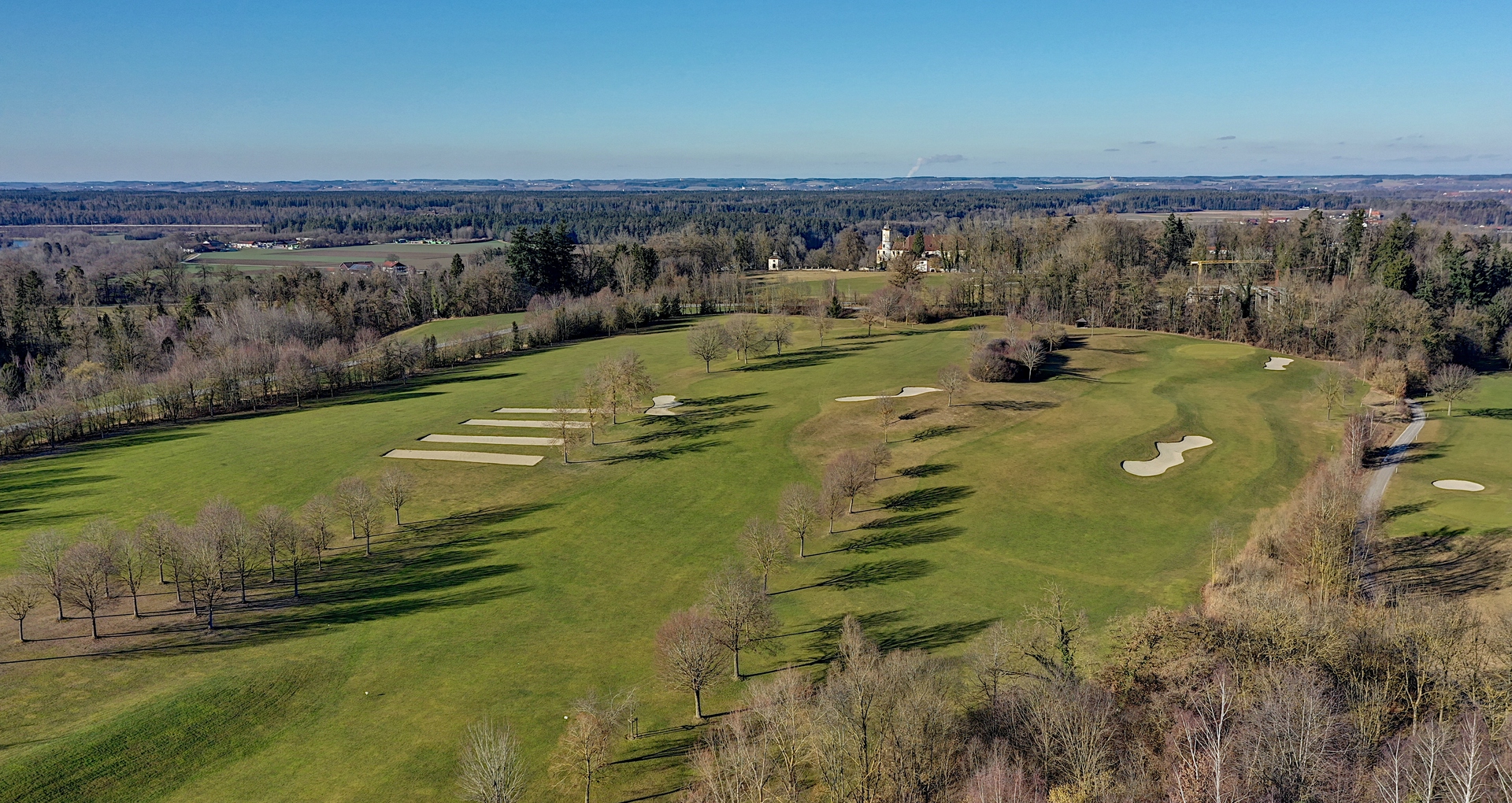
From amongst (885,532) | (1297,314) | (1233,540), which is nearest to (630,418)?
(885,532)

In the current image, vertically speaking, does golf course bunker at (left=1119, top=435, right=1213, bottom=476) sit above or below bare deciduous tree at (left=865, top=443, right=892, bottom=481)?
below

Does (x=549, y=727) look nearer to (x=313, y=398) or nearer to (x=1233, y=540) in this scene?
(x=1233, y=540)

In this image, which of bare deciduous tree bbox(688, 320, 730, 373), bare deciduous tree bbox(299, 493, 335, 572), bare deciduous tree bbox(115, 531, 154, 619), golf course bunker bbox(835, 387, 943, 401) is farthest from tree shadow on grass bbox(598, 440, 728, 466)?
bare deciduous tree bbox(115, 531, 154, 619)

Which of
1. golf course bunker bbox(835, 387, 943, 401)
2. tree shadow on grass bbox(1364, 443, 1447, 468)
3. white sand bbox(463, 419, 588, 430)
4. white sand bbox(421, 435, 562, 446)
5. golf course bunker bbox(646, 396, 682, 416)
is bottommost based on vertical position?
tree shadow on grass bbox(1364, 443, 1447, 468)

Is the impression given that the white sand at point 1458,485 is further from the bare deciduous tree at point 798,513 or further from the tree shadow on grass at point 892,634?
the bare deciduous tree at point 798,513

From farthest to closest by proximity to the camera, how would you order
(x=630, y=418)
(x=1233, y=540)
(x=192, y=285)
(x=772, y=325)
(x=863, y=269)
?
(x=863, y=269), (x=192, y=285), (x=772, y=325), (x=630, y=418), (x=1233, y=540)

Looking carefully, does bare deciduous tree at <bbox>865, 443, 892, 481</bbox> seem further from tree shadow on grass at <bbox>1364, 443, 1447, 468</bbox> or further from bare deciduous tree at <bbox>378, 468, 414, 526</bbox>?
tree shadow on grass at <bbox>1364, 443, 1447, 468</bbox>
